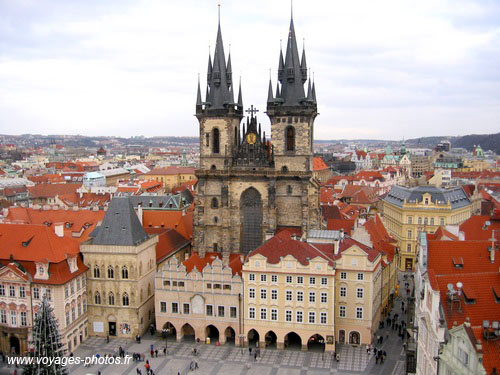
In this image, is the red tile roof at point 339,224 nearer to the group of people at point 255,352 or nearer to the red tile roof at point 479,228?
the red tile roof at point 479,228

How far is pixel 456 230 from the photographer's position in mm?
67000

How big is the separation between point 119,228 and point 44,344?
2642 centimetres

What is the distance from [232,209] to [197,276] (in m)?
18.6

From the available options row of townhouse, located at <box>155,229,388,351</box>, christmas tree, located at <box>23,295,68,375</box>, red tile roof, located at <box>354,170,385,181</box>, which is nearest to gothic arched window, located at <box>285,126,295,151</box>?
row of townhouse, located at <box>155,229,388,351</box>

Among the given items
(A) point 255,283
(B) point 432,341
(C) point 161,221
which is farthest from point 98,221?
(B) point 432,341

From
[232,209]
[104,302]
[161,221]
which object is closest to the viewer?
[104,302]

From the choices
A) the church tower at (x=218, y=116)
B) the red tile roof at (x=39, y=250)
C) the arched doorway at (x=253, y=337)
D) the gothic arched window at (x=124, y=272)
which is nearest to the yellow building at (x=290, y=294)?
the arched doorway at (x=253, y=337)

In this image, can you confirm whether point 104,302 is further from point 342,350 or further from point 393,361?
point 393,361

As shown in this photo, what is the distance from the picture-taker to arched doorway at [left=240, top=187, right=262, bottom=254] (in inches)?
3105

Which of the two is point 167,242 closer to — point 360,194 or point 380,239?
point 380,239

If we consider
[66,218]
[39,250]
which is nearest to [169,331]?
[39,250]

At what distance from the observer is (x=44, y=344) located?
3956 centimetres

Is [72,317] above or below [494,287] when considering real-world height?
below

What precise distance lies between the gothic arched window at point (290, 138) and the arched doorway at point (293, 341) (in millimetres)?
27686
